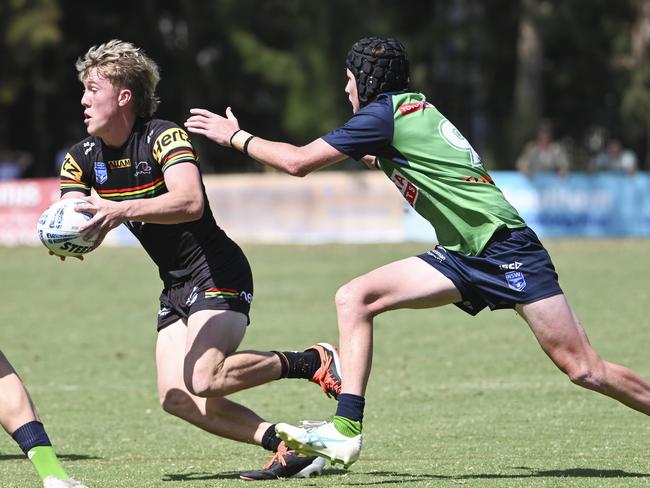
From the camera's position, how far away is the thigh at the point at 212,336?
257 inches

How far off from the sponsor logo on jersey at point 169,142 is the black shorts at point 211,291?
2.22ft

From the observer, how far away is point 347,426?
19.8 feet

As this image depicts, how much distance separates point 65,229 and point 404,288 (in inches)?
68.2

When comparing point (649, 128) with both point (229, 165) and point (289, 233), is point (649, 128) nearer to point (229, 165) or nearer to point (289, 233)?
point (229, 165)

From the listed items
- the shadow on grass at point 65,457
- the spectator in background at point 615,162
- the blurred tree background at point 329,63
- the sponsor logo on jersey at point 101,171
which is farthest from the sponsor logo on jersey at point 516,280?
the blurred tree background at point 329,63

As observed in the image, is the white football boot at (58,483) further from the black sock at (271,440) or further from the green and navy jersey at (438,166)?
the green and navy jersey at (438,166)

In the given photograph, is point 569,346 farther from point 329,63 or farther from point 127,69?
point 329,63

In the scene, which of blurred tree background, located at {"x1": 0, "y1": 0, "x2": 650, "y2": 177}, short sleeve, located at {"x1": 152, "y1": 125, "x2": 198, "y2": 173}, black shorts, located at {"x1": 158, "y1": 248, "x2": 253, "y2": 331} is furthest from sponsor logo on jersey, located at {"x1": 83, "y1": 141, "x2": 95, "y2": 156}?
blurred tree background, located at {"x1": 0, "y1": 0, "x2": 650, "y2": 177}

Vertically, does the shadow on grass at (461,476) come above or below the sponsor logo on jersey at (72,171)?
below

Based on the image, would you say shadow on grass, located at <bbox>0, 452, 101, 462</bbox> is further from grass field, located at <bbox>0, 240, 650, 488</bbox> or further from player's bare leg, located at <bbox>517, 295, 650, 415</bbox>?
player's bare leg, located at <bbox>517, 295, 650, 415</bbox>

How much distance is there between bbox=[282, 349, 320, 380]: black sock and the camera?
22.4 ft

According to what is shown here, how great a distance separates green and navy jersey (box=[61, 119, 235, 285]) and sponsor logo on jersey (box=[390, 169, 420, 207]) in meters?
1.04

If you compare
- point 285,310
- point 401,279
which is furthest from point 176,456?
point 285,310

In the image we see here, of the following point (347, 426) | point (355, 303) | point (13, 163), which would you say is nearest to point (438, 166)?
point (355, 303)
